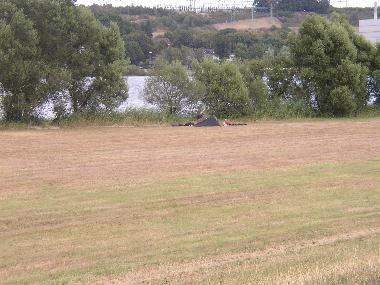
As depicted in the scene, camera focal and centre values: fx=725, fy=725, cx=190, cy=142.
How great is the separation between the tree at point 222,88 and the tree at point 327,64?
13.3ft

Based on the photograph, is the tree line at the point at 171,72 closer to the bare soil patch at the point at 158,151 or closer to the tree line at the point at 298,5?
the bare soil patch at the point at 158,151

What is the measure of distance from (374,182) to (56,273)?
9.72 meters

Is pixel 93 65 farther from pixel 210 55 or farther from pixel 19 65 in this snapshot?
pixel 210 55

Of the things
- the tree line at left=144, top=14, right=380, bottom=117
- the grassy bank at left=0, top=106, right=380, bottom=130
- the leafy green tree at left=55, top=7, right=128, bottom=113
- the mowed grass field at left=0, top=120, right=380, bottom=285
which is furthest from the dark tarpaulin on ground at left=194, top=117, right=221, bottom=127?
the mowed grass field at left=0, top=120, right=380, bottom=285

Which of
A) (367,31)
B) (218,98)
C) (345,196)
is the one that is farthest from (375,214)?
(367,31)

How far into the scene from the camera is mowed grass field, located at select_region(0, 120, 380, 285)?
9.55 meters

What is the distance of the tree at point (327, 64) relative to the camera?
1492 inches

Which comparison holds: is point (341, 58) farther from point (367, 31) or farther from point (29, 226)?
point (367, 31)

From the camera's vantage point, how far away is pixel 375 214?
13492 mm

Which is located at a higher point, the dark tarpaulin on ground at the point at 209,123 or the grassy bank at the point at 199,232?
the grassy bank at the point at 199,232

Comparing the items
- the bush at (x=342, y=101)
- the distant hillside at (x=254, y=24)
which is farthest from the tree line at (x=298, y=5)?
the bush at (x=342, y=101)

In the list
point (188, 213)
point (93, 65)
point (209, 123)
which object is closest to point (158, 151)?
point (93, 65)

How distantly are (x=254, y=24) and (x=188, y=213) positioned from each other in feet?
246

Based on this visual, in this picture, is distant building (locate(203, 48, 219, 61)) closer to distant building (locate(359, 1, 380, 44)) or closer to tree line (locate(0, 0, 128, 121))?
tree line (locate(0, 0, 128, 121))
